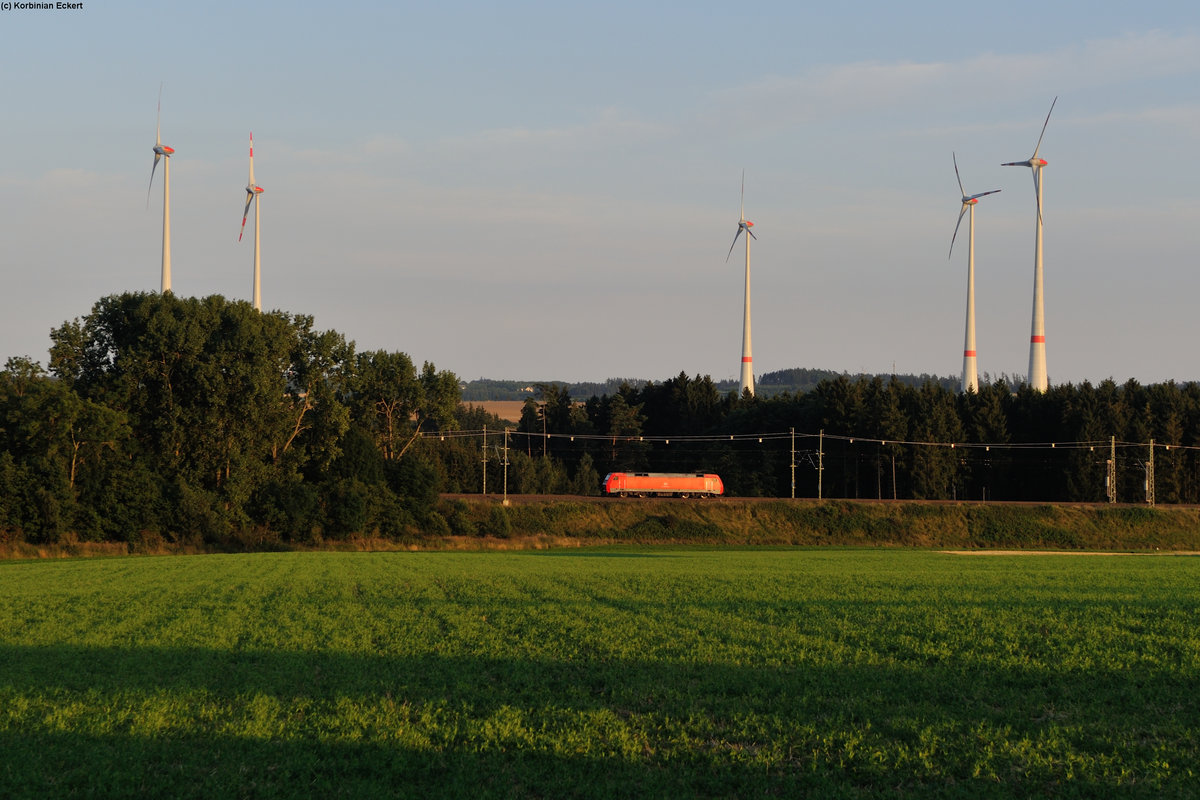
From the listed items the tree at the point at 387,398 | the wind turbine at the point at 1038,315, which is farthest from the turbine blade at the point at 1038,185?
the tree at the point at 387,398

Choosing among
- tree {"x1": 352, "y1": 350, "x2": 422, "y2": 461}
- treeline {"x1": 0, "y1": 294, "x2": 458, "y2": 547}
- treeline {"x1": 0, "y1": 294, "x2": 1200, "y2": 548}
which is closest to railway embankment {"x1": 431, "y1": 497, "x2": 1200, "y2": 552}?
treeline {"x1": 0, "y1": 294, "x2": 1200, "y2": 548}

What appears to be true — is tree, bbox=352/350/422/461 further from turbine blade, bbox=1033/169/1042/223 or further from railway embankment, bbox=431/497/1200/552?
turbine blade, bbox=1033/169/1042/223

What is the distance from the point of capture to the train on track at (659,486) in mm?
124562

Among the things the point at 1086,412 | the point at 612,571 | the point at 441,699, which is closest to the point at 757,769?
the point at 441,699

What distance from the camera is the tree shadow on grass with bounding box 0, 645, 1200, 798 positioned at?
1176 centimetres

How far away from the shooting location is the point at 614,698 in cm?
1563

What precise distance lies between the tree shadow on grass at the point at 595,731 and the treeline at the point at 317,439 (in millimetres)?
66077

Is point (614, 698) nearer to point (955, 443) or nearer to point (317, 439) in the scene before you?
point (317, 439)

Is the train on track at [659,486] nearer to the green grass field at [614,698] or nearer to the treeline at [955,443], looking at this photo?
the treeline at [955,443]

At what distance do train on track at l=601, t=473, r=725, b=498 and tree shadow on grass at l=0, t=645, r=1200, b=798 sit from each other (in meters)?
106

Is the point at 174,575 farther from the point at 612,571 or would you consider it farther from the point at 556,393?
the point at 556,393

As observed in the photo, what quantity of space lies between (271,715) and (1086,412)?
134m

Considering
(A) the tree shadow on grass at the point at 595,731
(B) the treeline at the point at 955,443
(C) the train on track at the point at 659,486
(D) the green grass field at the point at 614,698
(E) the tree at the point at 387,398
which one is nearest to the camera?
(A) the tree shadow on grass at the point at 595,731

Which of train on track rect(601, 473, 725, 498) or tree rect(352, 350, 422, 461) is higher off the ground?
tree rect(352, 350, 422, 461)
